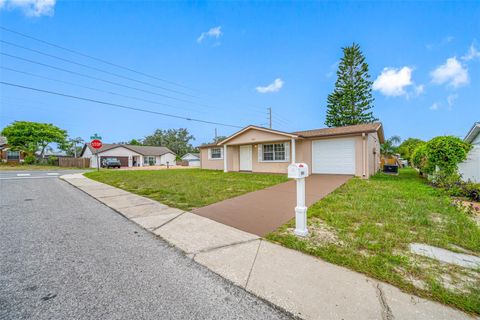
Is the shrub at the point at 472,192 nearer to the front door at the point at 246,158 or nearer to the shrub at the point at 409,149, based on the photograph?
the shrub at the point at 409,149

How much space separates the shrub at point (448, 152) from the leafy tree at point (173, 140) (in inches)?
2127

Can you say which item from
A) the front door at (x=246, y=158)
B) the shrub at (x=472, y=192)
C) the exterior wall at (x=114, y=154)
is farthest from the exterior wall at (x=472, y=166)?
the exterior wall at (x=114, y=154)

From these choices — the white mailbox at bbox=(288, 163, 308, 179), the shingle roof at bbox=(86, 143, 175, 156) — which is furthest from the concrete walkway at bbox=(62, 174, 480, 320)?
the shingle roof at bbox=(86, 143, 175, 156)

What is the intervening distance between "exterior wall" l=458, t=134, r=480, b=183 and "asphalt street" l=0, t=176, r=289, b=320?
1032 cm

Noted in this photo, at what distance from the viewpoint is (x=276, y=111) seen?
28328 mm

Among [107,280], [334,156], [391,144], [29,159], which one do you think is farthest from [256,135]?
[29,159]

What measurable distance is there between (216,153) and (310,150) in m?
9.77

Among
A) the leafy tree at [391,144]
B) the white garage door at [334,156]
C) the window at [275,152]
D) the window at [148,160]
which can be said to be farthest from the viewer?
the window at [148,160]

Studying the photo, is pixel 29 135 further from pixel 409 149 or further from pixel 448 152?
pixel 409 149

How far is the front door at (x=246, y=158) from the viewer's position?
15.5 m

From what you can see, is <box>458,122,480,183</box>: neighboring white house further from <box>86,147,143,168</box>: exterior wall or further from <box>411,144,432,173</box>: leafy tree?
<box>86,147,143,168</box>: exterior wall

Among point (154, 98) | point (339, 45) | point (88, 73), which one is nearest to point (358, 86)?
point (339, 45)

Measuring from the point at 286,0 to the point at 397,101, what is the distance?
14.6 m

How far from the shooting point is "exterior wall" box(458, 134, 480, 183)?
292 inches
